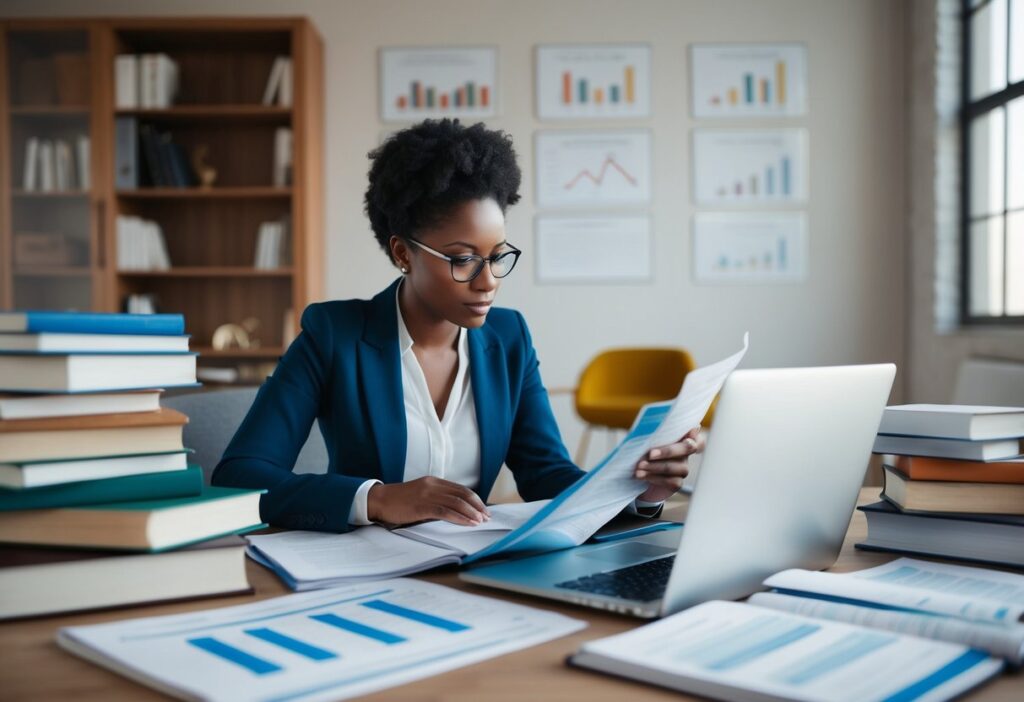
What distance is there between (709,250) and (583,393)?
1125 mm

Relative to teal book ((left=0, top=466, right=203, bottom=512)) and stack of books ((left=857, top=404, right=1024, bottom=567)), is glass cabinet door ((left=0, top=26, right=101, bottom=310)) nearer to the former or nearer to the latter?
teal book ((left=0, top=466, right=203, bottom=512))

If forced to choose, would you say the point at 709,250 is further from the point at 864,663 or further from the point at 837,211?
the point at 864,663

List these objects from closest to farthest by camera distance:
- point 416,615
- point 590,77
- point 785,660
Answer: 1. point 785,660
2. point 416,615
3. point 590,77

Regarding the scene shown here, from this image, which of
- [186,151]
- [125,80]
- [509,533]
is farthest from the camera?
[186,151]

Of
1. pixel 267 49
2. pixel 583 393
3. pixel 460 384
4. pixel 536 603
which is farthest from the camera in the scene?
pixel 267 49

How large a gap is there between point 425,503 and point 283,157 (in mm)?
3442

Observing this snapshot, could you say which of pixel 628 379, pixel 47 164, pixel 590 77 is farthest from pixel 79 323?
pixel 590 77

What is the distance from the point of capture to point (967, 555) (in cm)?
93

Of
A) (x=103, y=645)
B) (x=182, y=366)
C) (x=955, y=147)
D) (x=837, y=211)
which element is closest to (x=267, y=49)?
(x=837, y=211)

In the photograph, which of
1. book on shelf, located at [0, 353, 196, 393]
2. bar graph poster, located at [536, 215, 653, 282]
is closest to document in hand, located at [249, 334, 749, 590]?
book on shelf, located at [0, 353, 196, 393]

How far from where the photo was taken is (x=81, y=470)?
0.75 metres

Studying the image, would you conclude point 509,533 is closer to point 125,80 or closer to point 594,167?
point 594,167

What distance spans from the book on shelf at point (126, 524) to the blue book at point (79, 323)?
15cm

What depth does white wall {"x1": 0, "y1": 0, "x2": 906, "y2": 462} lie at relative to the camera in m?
4.45
